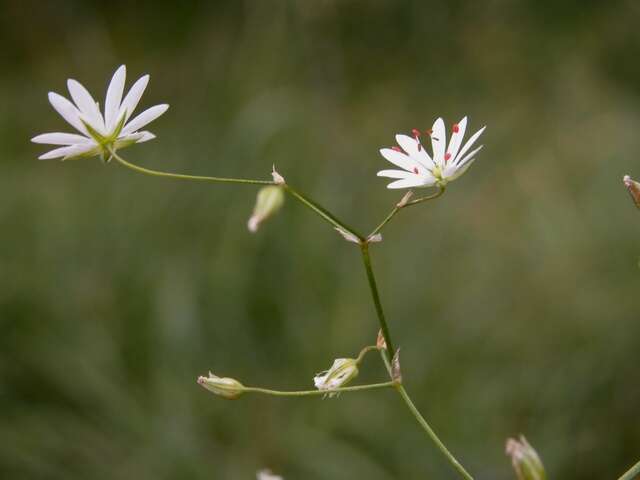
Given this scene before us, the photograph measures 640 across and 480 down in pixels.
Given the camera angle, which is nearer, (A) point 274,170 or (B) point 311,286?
(A) point 274,170

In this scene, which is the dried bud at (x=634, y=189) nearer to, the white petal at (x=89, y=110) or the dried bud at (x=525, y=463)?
the dried bud at (x=525, y=463)

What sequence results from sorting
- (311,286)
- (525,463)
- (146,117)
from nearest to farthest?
1. (525,463)
2. (146,117)
3. (311,286)

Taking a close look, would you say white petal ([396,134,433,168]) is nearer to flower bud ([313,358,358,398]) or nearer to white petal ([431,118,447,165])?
white petal ([431,118,447,165])

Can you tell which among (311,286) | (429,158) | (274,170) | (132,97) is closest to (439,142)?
(429,158)

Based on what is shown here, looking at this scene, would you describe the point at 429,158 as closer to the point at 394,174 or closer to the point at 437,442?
the point at 394,174

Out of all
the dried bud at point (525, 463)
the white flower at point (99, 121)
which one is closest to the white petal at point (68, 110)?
the white flower at point (99, 121)

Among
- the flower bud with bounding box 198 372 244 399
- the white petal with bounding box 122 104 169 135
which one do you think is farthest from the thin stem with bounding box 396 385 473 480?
the white petal with bounding box 122 104 169 135
